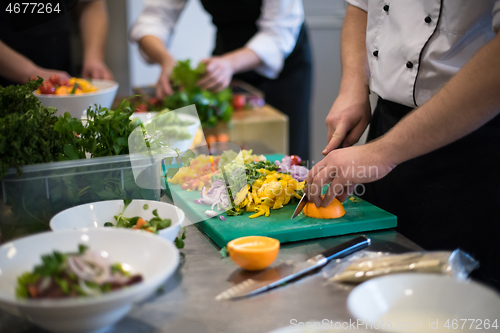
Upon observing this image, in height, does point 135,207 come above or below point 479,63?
below

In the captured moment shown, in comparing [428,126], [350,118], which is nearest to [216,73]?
[350,118]

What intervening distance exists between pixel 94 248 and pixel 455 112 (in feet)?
2.36

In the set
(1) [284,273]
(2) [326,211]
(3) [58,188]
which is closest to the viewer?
(1) [284,273]

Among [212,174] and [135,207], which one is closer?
[135,207]

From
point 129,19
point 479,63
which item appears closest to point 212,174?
point 479,63

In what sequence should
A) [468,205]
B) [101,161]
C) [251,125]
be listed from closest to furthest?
[101,161]
[468,205]
[251,125]

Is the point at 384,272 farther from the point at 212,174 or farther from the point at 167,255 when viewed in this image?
the point at 212,174

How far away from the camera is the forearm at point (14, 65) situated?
5.23 ft

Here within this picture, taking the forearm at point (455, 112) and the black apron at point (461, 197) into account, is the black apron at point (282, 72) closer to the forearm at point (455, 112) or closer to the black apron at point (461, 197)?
the black apron at point (461, 197)

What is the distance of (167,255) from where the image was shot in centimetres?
63

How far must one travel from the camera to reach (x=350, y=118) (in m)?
1.25

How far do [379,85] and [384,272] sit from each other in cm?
66

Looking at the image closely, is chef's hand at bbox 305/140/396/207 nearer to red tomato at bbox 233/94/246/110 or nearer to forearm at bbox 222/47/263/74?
forearm at bbox 222/47/263/74

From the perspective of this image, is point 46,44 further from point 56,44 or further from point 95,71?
point 95,71
